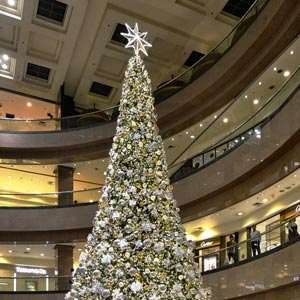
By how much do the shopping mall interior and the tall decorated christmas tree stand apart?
5.27 meters

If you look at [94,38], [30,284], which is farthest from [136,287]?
[94,38]

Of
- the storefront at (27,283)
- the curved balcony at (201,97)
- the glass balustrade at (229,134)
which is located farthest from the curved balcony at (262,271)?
the storefront at (27,283)

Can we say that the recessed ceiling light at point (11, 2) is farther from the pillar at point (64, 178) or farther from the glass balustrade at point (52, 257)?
the glass balustrade at point (52, 257)

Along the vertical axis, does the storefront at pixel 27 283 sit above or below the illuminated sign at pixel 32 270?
below

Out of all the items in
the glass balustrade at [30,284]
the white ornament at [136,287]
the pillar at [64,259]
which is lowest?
the glass balustrade at [30,284]

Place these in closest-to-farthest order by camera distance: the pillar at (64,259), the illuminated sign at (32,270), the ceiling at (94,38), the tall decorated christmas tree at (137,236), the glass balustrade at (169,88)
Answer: the tall decorated christmas tree at (137,236) < the glass balustrade at (169,88) < the pillar at (64,259) < the ceiling at (94,38) < the illuminated sign at (32,270)

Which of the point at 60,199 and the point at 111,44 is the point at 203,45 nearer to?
the point at 111,44

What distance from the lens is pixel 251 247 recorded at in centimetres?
1207

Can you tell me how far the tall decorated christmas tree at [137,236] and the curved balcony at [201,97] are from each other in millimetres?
8453

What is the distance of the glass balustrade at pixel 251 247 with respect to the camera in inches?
423

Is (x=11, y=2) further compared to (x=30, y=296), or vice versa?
(x=11, y=2)

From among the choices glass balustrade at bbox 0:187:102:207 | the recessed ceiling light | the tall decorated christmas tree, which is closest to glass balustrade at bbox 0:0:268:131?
glass balustrade at bbox 0:187:102:207

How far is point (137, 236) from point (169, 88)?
1386 cm

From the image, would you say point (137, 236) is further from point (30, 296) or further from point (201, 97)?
point (30, 296)
